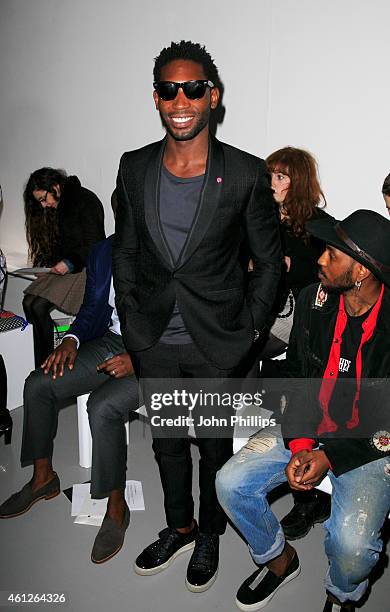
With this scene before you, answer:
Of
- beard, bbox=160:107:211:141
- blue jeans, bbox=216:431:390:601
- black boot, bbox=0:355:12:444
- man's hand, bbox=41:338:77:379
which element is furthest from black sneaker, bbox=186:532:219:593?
beard, bbox=160:107:211:141

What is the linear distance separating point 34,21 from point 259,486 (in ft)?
13.6

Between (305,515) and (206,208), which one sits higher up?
(206,208)

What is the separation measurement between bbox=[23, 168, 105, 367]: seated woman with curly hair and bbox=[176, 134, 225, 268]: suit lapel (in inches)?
79.1

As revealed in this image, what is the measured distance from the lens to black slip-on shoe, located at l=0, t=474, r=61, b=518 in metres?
2.77

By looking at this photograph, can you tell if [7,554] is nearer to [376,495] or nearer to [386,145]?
[376,495]

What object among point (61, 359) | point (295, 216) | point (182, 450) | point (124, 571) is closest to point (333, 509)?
point (182, 450)

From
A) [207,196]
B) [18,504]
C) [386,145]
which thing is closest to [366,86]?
[386,145]

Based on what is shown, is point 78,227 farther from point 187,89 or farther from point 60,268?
point 187,89

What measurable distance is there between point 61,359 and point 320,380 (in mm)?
1226

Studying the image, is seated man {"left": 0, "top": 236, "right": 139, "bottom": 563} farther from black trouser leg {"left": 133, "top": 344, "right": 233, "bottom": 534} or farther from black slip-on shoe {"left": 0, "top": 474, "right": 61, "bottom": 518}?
black trouser leg {"left": 133, "top": 344, "right": 233, "bottom": 534}

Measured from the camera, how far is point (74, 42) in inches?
181

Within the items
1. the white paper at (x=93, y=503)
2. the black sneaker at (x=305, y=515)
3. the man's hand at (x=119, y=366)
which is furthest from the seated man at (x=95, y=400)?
the black sneaker at (x=305, y=515)

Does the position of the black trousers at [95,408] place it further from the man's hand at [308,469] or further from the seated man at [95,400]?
the man's hand at [308,469]

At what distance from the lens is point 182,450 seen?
2420mm
